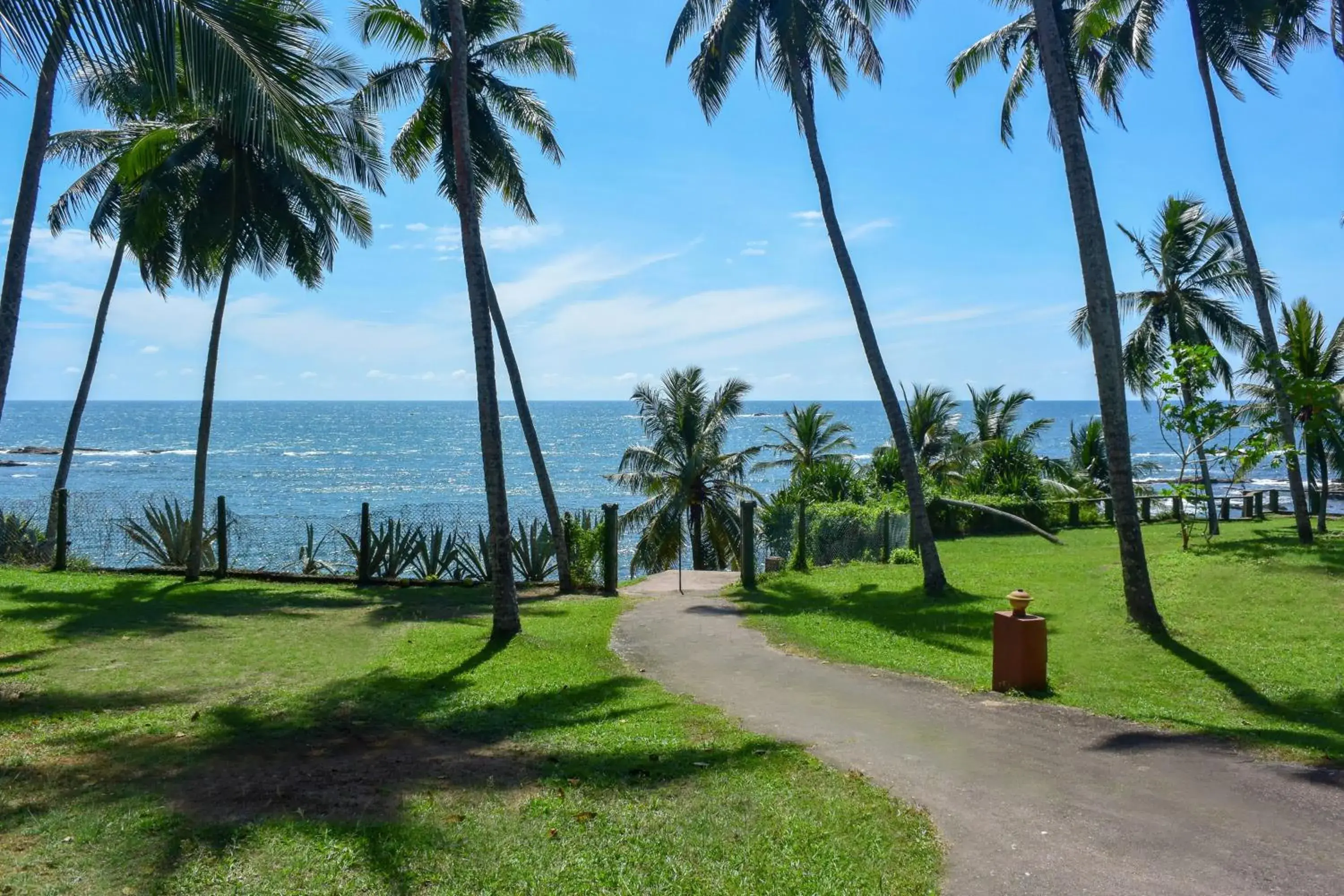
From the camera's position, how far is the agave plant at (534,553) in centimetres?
1936

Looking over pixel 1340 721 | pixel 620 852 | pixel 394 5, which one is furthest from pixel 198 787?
pixel 394 5

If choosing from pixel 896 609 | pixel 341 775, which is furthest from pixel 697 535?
pixel 341 775

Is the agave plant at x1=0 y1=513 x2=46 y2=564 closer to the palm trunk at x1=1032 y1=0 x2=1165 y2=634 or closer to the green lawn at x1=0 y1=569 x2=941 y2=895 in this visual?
the green lawn at x1=0 y1=569 x2=941 y2=895

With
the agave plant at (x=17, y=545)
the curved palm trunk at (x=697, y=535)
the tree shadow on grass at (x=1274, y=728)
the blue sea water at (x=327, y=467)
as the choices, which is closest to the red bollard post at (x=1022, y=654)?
the tree shadow on grass at (x=1274, y=728)

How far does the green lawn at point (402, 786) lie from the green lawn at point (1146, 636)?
3.83 m

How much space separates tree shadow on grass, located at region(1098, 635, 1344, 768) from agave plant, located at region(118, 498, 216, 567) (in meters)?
18.6

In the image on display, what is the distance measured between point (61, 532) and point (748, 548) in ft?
44.1

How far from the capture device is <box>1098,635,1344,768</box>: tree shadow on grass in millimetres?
7602

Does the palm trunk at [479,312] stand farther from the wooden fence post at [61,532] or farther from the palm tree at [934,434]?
the palm tree at [934,434]

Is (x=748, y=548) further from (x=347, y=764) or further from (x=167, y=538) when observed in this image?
(x=167, y=538)

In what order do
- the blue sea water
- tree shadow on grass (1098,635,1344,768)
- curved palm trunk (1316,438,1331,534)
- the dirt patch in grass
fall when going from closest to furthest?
the dirt patch in grass < tree shadow on grass (1098,635,1344,768) < curved palm trunk (1316,438,1331,534) < the blue sea water

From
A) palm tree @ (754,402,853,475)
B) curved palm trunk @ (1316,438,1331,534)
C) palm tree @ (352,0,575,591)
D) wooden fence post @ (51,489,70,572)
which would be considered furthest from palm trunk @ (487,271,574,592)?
curved palm trunk @ (1316,438,1331,534)

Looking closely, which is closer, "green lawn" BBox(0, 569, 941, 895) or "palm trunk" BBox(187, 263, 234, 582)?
"green lawn" BBox(0, 569, 941, 895)

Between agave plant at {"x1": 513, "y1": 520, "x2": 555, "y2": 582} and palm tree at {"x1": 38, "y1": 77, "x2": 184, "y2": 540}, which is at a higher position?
palm tree at {"x1": 38, "y1": 77, "x2": 184, "y2": 540}
